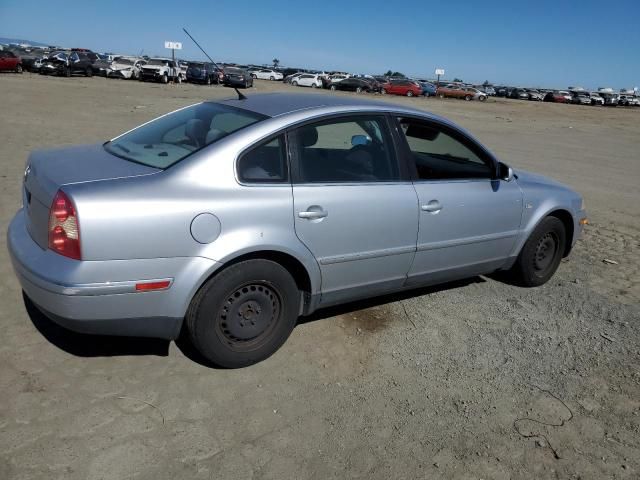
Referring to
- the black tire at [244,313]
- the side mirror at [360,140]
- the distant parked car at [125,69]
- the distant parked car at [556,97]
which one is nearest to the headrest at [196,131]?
the black tire at [244,313]

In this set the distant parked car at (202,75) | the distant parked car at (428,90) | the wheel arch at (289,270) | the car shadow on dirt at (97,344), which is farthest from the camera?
the distant parked car at (428,90)

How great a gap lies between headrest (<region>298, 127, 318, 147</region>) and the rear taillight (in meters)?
1.43

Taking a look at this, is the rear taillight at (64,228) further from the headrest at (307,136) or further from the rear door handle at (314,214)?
the headrest at (307,136)

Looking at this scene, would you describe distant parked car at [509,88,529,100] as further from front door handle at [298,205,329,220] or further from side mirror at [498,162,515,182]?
front door handle at [298,205,329,220]

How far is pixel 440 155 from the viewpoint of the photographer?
15.5 ft

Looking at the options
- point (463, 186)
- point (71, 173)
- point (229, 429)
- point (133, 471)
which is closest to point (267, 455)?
point (229, 429)

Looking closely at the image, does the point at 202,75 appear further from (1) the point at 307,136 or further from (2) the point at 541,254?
(1) the point at 307,136

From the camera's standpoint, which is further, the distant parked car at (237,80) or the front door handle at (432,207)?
the distant parked car at (237,80)

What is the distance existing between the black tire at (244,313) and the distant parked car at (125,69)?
40464 millimetres

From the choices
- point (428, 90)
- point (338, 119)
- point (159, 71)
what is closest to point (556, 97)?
point (428, 90)

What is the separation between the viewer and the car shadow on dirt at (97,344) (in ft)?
11.4

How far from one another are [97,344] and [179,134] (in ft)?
4.82

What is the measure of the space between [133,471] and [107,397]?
632 mm

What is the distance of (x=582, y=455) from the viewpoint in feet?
9.43
